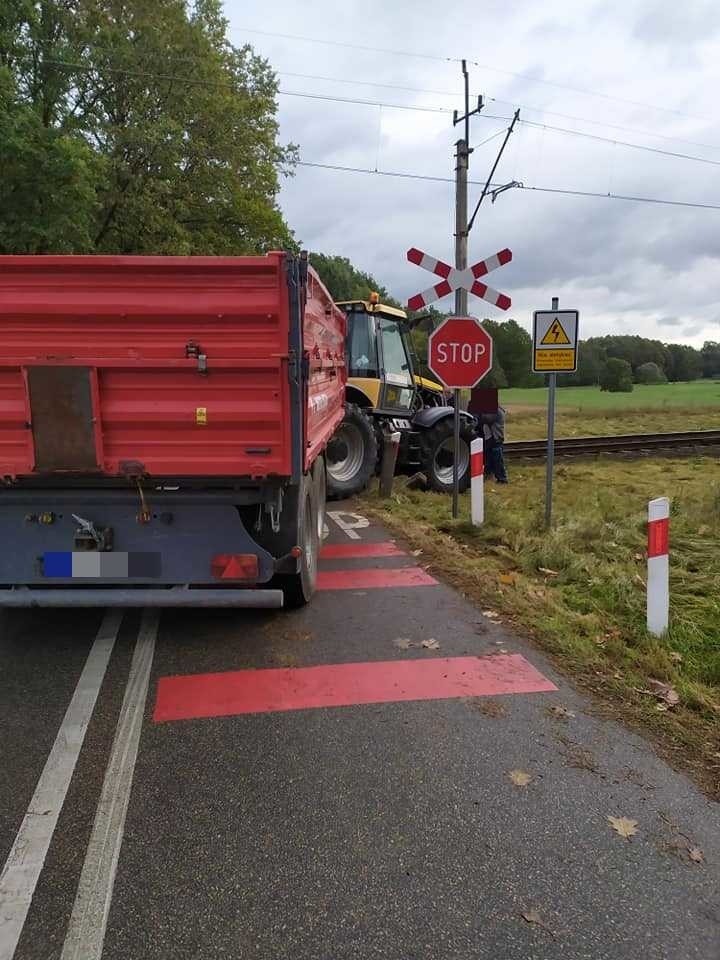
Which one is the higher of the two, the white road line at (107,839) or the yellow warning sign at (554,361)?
the yellow warning sign at (554,361)

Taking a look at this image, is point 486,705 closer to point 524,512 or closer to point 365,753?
point 365,753

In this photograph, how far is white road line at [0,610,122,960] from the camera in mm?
2336

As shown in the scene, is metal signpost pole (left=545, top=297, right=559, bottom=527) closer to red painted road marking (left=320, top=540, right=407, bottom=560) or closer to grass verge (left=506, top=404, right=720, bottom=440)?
red painted road marking (left=320, top=540, right=407, bottom=560)

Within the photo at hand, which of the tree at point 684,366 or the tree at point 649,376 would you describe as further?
the tree at point 684,366

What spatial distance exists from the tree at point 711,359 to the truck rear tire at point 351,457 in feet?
305

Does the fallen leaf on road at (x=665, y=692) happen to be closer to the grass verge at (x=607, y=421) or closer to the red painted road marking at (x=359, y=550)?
the red painted road marking at (x=359, y=550)

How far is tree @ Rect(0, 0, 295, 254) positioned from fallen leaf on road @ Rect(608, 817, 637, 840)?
14455 mm

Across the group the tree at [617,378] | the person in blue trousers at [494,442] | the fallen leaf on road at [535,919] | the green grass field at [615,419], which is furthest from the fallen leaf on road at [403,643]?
the tree at [617,378]

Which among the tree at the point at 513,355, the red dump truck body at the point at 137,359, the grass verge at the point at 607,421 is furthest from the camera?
the tree at the point at 513,355

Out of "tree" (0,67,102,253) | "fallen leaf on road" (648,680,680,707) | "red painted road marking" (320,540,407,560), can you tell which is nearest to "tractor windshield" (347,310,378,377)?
"red painted road marking" (320,540,407,560)

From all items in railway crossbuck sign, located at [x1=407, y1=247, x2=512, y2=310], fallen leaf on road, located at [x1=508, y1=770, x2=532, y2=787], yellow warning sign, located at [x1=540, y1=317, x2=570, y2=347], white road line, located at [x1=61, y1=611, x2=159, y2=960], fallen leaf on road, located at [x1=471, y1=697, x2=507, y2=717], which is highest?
railway crossbuck sign, located at [x1=407, y1=247, x2=512, y2=310]

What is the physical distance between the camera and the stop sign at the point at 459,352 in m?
8.38

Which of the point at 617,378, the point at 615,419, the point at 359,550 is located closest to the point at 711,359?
the point at 617,378

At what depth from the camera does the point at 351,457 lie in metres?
10.5
